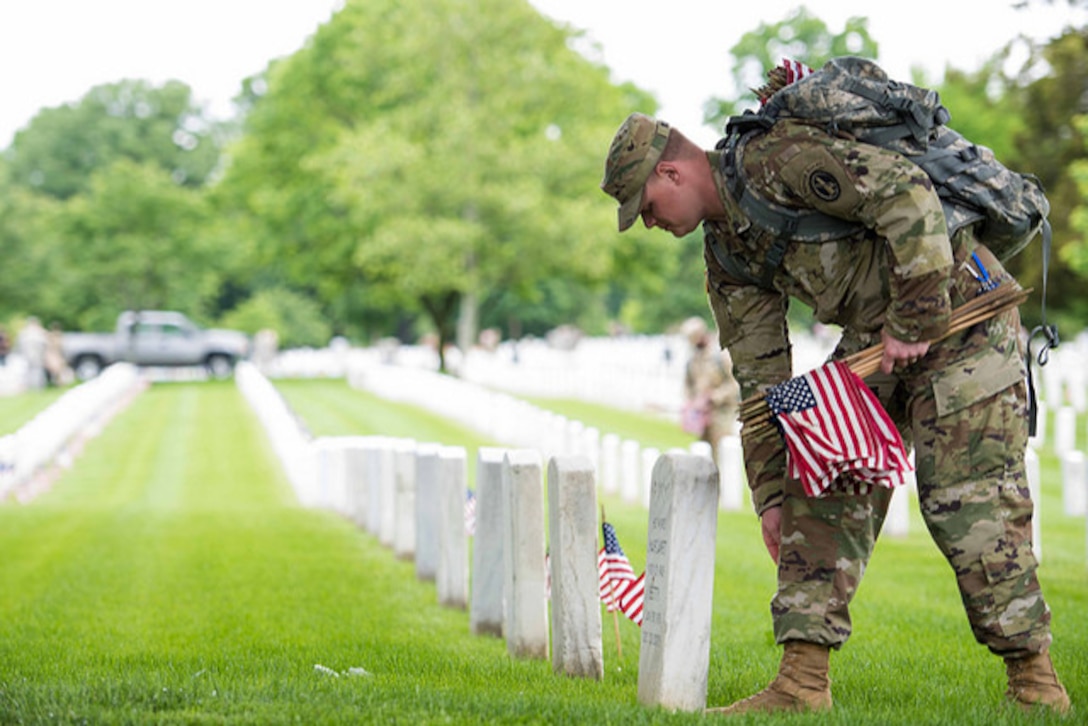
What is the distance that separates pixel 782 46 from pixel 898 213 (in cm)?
5970

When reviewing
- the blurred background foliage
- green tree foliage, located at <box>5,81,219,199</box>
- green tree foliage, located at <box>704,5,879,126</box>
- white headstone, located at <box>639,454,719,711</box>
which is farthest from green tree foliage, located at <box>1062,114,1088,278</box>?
green tree foliage, located at <box>5,81,219,199</box>

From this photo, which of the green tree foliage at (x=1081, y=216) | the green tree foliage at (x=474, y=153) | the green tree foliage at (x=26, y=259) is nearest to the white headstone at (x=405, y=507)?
the green tree foliage at (x=1081, y=216)

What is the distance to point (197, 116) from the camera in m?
93.9

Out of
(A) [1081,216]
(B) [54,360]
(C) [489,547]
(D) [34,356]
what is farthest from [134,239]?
(C) [489,547]

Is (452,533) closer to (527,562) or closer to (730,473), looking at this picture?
(527,562)

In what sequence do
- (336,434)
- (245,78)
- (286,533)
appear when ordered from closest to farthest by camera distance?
(286,533), (336,434), (245,78)

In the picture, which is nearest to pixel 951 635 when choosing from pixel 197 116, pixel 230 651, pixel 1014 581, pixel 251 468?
pixel 1014 581

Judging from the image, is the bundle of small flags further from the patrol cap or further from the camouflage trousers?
the camouflage trousers

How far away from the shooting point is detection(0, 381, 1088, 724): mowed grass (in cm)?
497

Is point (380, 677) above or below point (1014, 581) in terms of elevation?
below

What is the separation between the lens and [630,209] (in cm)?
507

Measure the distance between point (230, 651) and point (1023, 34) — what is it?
1250 cm

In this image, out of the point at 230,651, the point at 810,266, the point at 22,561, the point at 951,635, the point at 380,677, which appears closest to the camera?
the point at 810,266

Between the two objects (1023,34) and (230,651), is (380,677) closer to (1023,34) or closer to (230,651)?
(230,651)
